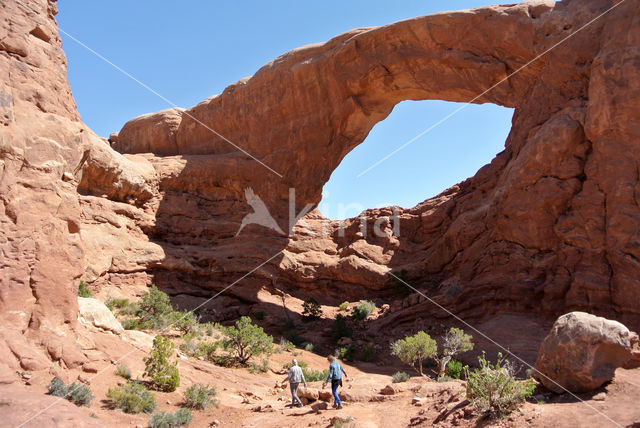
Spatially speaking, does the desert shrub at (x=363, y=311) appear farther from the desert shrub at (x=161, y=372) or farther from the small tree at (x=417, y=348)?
the desert shrub at (x=161, y=372)

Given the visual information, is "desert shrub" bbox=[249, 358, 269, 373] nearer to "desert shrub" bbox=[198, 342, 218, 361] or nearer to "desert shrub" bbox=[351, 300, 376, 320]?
"desert shrub" bbox=[198, 342, 218, 361]

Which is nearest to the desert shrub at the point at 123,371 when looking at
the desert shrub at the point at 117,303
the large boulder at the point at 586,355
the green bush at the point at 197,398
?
the green bush at the point at 197,398

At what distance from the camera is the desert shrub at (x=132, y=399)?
838 cm

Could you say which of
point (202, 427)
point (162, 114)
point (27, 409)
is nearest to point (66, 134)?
point (27, 409)

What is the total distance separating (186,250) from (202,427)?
12869 millimetres

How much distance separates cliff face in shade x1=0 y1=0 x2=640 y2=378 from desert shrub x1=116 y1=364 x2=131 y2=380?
92cm

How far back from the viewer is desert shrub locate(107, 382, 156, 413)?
8383 millimetres

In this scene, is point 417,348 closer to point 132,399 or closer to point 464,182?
point 132,399

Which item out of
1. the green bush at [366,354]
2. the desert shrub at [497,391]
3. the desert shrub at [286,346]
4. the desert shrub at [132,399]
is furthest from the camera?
the green bush at [366,354]

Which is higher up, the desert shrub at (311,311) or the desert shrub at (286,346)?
the desert shrub at (311,311)

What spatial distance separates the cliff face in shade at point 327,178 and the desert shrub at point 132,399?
933 mm

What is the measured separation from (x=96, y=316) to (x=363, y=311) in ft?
39.7

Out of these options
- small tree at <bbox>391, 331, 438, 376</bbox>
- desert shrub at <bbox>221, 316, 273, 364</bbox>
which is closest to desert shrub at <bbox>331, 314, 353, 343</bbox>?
small tree at <bbox>391, 331, 438, 376</bbox>

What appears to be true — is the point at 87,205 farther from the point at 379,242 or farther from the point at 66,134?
the point at 379,242
